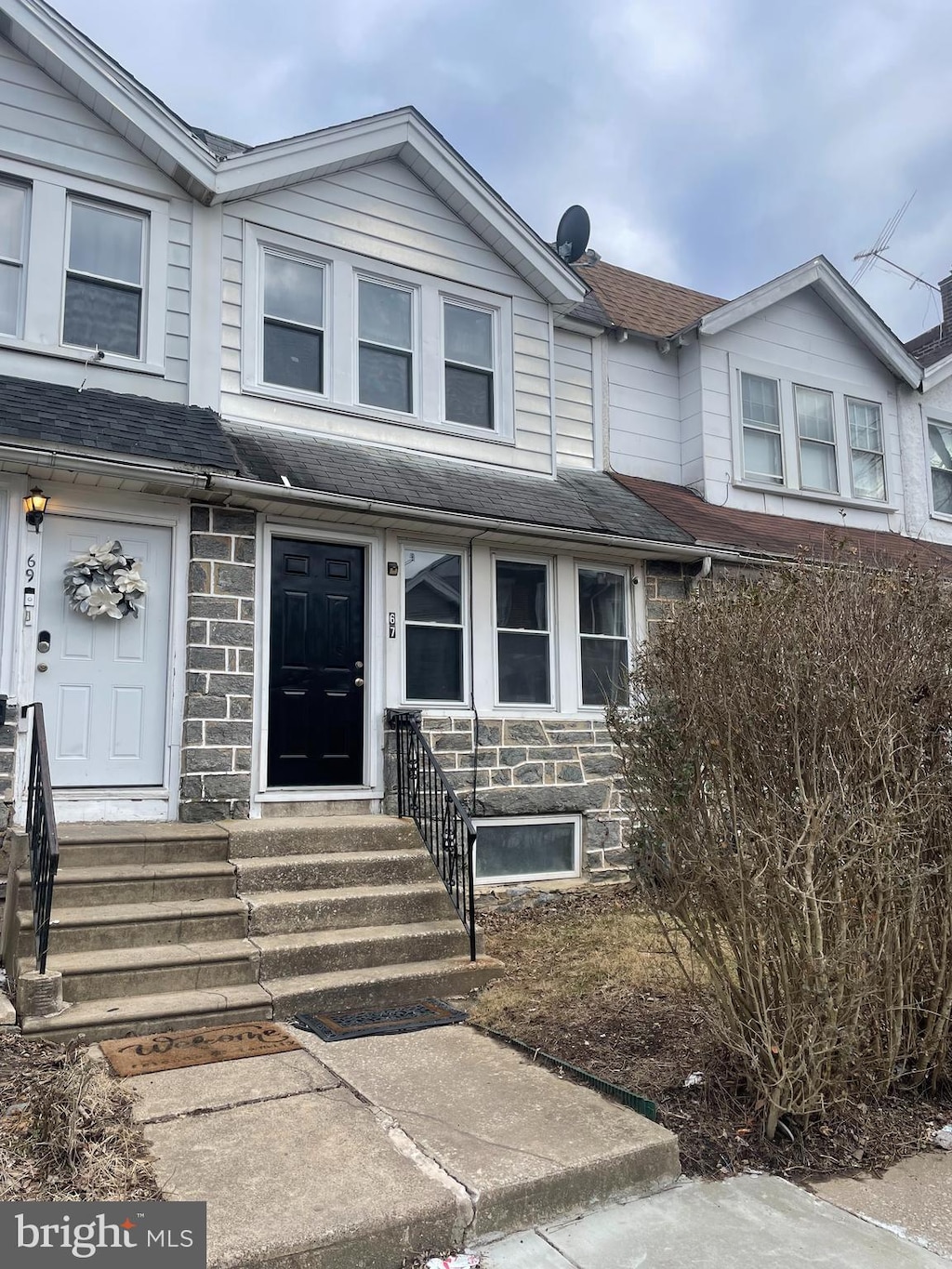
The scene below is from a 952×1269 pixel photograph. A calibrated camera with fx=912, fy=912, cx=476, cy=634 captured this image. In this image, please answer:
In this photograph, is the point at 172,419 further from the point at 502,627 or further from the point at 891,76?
→ the point at 891,76

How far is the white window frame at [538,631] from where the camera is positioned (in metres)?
7.72

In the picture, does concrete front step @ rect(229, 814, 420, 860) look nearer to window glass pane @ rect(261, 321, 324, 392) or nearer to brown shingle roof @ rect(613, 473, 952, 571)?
window glass pane @ rect(261, 321, 324, 392)

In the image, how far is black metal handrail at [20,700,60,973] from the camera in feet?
14.1

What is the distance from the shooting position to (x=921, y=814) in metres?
3.63

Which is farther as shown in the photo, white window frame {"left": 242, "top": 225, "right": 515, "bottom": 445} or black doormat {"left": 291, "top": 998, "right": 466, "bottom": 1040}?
white window frame {"left": 242, "top": 225, "right": 515, "bottom": 445}

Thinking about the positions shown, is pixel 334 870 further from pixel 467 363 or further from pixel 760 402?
pixel 760 402

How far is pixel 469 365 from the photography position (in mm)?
8383

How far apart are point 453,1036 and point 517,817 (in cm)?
310

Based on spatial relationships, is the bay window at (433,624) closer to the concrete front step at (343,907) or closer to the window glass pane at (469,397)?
the window glass pane at (469,397)

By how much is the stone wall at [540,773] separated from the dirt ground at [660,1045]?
1155mm

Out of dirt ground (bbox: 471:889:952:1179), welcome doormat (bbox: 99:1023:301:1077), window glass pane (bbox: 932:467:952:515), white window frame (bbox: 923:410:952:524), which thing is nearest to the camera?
dirt ground (bbox: 471:889:952:1179)

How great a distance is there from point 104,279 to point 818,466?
7785 millimetres

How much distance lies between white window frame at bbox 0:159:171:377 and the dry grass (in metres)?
4.93

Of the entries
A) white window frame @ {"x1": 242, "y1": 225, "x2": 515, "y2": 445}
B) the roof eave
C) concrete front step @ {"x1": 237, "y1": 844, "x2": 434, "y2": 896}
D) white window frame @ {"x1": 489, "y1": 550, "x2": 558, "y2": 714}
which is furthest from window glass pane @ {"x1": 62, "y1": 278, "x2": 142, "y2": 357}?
the roof eave
